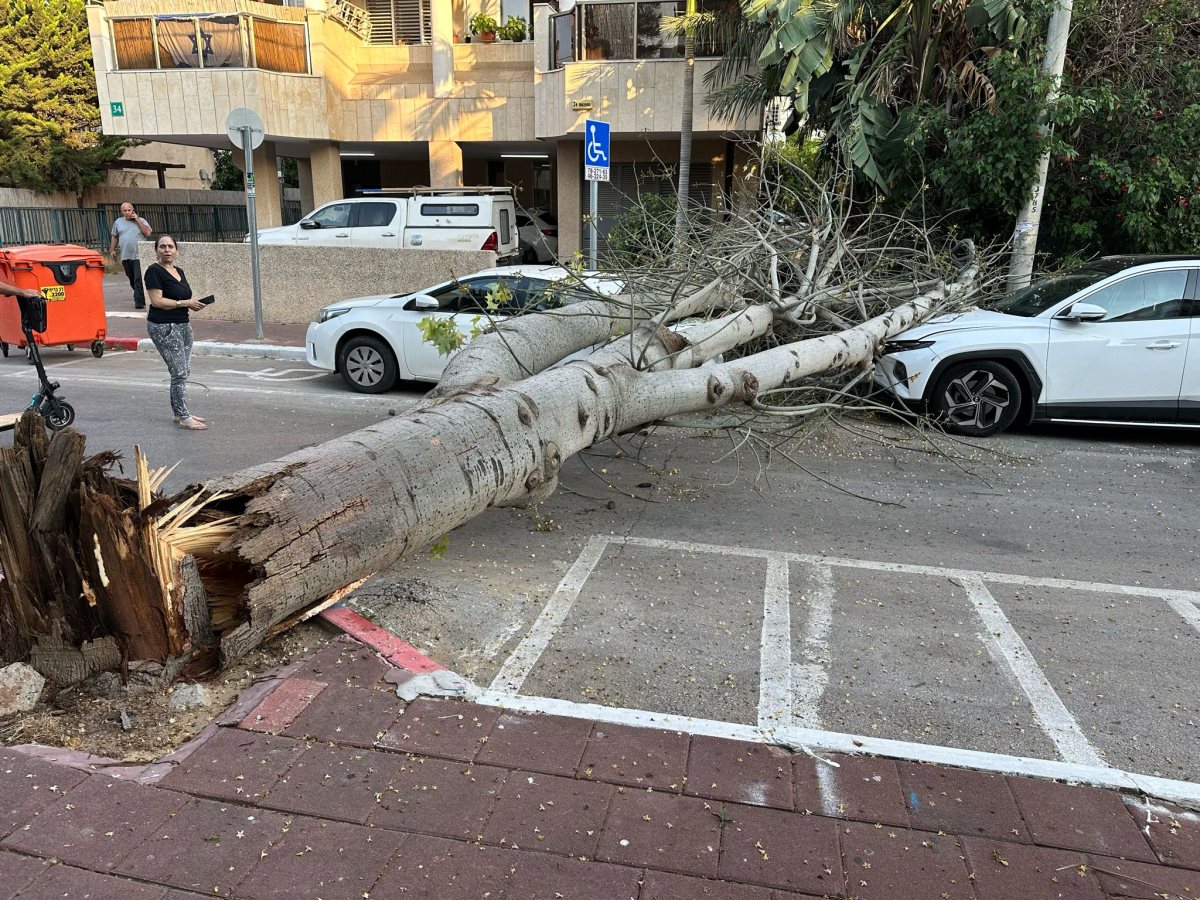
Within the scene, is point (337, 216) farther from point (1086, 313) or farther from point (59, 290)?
point (1086, 313)

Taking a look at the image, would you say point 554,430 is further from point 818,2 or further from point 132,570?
point 818,2

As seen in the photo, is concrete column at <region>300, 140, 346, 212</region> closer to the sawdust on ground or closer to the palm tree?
the palm tree

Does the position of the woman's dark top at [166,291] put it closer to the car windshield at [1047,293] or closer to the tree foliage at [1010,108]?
the car windshield at [1047,293]

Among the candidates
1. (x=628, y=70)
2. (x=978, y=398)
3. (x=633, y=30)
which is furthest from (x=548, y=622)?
(x=633, y=30)

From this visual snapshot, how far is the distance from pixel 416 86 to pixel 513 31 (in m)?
2.87

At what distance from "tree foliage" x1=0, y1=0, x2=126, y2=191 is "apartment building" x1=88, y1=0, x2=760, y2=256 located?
7.66 m

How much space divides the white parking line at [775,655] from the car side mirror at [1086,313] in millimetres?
4851

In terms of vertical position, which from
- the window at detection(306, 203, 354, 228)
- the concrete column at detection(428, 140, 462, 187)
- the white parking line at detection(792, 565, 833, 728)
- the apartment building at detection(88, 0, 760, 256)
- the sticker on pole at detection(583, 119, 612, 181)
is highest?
the apartment building at detection(88, 0, 760, 256)

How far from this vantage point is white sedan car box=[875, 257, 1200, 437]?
27.2 ft

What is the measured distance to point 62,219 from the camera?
2717cm

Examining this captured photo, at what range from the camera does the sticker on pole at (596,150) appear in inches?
437

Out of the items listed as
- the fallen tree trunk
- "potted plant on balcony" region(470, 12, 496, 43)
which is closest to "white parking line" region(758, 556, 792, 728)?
the fallen tree trunk

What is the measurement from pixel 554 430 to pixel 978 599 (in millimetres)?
2582

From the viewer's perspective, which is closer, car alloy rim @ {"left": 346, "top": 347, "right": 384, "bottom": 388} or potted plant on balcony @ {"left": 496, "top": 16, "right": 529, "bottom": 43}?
car alloy rim @ {"left": 346, "top": 347, "right": 384, "bottom": 388}
